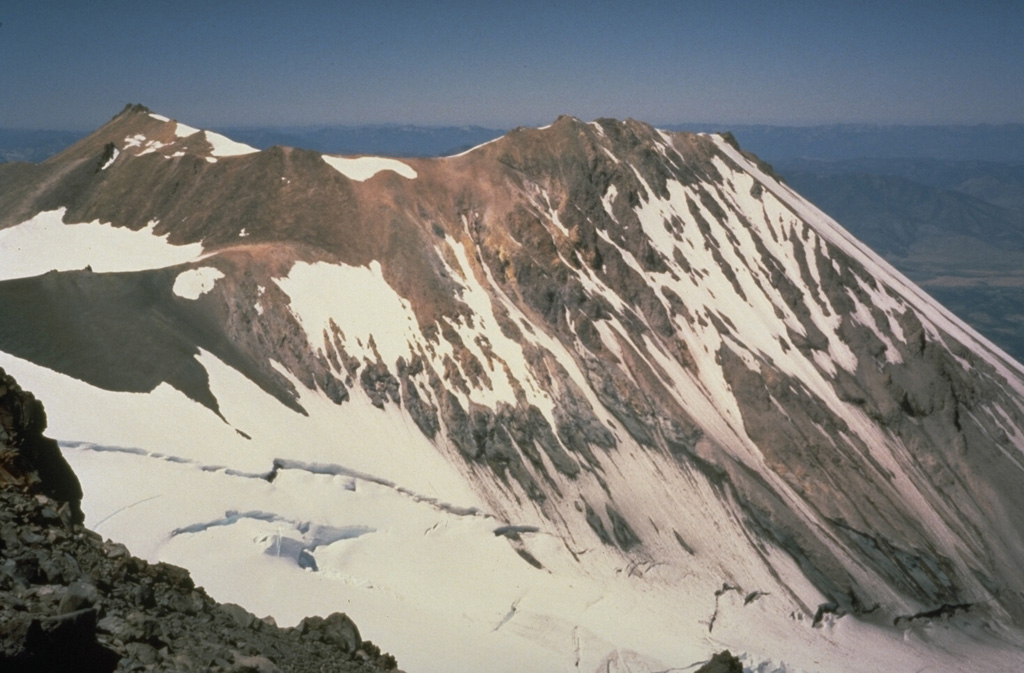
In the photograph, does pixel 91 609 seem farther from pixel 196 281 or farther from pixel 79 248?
pixel 79 248

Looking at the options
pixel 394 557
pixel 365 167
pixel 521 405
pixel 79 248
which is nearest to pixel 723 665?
pixel 394 557

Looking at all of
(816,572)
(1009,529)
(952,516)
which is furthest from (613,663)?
(1009,529)

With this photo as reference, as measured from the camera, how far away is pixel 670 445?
2180 inches

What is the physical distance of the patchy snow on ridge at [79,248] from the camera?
197 ft

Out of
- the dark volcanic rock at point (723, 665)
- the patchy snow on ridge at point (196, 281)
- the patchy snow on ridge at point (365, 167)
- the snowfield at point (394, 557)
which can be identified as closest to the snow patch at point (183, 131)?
the patchy snow on ridge at point (365, 167)

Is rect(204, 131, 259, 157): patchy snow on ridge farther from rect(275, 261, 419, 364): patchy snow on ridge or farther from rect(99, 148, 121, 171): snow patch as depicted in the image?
rect(275, 261, 419, 364): patchy snow on ridge

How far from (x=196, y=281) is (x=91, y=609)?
43.5 m

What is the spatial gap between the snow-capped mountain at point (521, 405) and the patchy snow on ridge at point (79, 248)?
38cm

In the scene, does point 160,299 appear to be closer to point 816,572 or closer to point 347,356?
point 347,356

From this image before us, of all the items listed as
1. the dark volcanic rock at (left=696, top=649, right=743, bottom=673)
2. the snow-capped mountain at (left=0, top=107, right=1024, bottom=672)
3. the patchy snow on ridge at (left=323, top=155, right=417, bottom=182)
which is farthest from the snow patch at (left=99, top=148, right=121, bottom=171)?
the dark volcanic rock at (left=696, top=649, right=743, bottom=673)

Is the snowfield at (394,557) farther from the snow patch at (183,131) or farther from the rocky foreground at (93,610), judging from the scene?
the snow patch at (183,131)

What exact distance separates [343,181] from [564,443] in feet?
99.0

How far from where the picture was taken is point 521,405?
5362 centimetres

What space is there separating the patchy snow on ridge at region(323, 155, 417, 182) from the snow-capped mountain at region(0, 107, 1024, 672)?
0.97 ft
